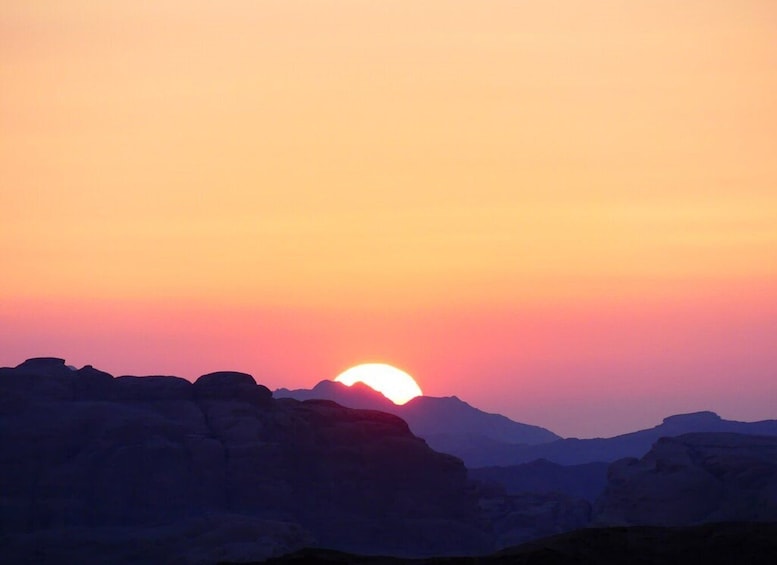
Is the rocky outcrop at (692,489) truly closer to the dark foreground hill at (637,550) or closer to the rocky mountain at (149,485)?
the rocky mountain at (149,485)

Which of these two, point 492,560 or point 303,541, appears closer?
point 492,560

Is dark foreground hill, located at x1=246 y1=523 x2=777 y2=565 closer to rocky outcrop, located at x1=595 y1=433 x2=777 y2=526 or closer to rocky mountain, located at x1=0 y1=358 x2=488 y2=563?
rocky outcrop, located at x1=595 y1=433 x2=777 y2=526

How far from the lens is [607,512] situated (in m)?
187

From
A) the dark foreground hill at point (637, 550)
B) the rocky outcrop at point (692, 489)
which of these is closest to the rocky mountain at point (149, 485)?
the rocky outcrop at point (692, 489)

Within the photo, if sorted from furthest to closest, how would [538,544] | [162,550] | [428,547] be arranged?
1. [428,547]
2. [162,550]
3. [538,544]

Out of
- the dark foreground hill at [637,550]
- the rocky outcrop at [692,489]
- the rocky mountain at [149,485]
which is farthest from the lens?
the rocky mountain at [149,485]

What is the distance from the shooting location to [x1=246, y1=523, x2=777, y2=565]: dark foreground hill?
80.7m

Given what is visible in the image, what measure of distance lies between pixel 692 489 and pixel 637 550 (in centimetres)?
10110

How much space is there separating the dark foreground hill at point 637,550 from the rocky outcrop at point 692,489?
281 ft

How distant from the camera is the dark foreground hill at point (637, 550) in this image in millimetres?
80688

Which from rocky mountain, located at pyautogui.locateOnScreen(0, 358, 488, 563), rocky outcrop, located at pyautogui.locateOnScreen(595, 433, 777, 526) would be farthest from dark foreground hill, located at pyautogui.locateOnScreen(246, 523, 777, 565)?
rocky mountain, located at pyautogui.locateOnScreen(0, 358, 488, 563)

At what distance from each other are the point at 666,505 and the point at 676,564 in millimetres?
100927

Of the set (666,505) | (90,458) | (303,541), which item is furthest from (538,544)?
(90,458)

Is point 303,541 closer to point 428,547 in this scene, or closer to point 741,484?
point 428,547
